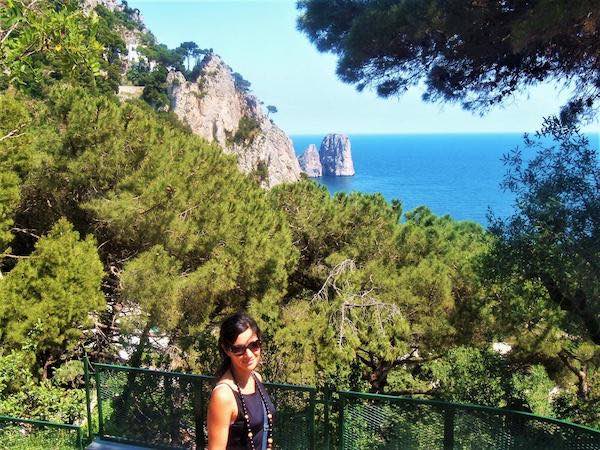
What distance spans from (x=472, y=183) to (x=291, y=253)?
8373 centimetres

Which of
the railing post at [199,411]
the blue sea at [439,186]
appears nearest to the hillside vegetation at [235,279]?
the railing post at [199,411]

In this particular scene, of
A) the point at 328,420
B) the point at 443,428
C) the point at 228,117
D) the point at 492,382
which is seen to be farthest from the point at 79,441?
the point at 228,117

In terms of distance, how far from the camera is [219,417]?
176 centimetres

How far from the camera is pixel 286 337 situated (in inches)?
273

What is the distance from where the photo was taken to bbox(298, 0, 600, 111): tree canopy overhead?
373 centimetres

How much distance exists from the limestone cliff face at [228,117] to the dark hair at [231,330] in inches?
2172

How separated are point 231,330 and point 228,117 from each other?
6629cm

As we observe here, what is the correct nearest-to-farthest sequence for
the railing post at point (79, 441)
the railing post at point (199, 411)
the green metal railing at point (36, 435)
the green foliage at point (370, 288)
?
the railing post at point (199, 411)
the railing post at point (79, 441)
the green metal railing at point (36, 435)
the green foliage at point (370, 288)

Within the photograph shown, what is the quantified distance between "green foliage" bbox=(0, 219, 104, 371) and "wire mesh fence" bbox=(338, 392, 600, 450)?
5.25m

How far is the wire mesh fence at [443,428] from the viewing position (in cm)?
314

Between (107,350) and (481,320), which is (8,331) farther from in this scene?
(481,320)

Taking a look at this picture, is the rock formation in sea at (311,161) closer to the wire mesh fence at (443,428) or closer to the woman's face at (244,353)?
the wire mesh fence at (443,428)

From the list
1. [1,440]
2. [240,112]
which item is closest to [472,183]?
[240,112]

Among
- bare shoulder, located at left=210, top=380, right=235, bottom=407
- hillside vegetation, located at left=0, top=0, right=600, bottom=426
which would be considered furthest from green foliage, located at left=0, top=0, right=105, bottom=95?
bare shoulder, located at left=210, top=380, right=235, bottom=407
